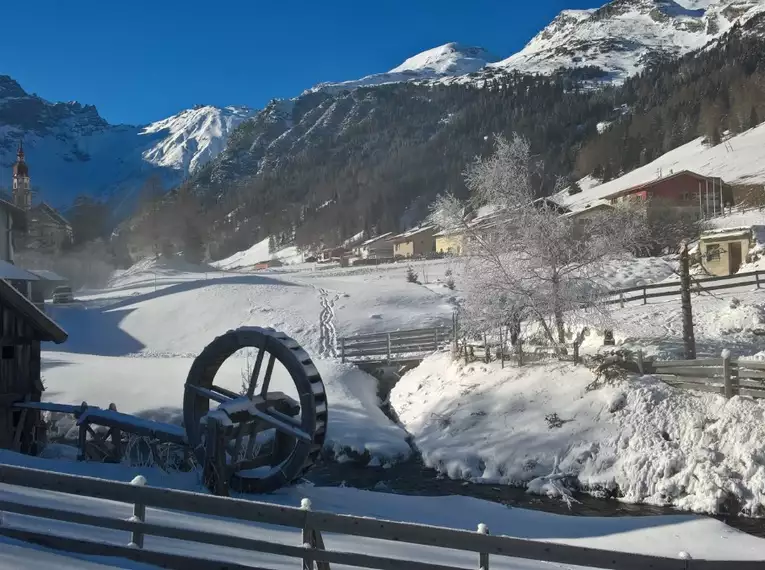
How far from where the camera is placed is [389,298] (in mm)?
37562

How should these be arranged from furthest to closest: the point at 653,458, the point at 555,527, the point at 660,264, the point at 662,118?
the point at 662,118
the point at 660,264
the point at 653,458
the point at 555,527

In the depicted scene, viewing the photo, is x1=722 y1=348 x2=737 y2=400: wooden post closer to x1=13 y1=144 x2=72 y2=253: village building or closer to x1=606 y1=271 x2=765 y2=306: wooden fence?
x1=606 y1=271 x2=765 y2=306: wooden fence

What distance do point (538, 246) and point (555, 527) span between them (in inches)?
506

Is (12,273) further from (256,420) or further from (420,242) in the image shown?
(420,242)

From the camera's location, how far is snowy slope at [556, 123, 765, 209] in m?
60.0

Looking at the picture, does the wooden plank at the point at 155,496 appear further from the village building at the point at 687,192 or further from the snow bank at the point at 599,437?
the village building at the point at 687,192

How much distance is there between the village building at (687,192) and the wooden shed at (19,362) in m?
45.8

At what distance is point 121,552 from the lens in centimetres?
543

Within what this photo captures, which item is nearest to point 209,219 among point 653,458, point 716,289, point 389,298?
point 389,298

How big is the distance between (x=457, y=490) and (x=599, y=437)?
12.5 ft

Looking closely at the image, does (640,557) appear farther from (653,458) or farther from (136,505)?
(653,458)

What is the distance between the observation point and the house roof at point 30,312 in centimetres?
1230

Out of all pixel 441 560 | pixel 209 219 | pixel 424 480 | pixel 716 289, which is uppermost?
pixel 209 219

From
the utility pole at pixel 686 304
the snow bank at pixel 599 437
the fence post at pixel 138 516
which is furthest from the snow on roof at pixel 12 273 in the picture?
the fence post at pixel 138 516
